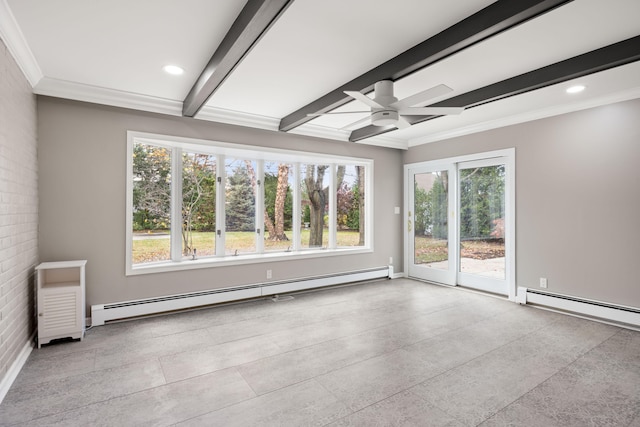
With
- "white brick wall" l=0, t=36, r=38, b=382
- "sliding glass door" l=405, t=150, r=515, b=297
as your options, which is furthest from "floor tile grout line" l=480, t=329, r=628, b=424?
"white brick wall" l=0, t=36, r=38, b=382

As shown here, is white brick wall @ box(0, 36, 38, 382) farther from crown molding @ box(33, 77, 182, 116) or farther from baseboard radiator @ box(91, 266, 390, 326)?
baseboard radiator @ box(91, 266, 390, 326)

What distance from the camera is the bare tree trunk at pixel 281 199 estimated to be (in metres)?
5.21

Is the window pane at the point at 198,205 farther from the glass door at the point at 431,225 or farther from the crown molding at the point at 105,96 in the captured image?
the glass door at the point at 431,225

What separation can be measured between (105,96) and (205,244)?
82.4 inches

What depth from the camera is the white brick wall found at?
2.37 m

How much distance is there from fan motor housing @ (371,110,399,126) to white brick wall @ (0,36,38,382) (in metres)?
2.83

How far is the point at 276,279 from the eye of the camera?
4.86 m

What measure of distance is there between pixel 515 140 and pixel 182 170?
14.8ft

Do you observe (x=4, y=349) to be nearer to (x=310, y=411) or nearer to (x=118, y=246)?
(x=118, y=246)

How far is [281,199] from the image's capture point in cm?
525

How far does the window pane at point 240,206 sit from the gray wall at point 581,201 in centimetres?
366

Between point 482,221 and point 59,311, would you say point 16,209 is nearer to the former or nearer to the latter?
point 59,311

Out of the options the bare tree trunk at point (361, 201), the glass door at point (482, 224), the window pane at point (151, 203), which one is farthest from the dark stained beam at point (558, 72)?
the window pane at point (151, 203)

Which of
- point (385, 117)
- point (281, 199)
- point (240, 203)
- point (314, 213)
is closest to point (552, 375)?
point (385, 117)
